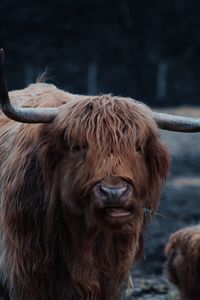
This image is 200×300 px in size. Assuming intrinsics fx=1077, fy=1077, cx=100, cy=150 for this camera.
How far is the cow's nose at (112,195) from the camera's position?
570cm

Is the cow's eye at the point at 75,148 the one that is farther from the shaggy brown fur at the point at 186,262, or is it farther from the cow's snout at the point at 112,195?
the shaggy brown fur at the point at 186,262

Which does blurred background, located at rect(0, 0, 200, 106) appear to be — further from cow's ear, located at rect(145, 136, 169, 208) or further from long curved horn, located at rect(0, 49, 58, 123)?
long curved horn, located at rect(0, 49, 58, 123)

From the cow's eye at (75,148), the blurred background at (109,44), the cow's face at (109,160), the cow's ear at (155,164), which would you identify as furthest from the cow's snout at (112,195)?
the blurred background at (109,44)

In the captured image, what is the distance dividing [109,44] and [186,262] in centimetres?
1629

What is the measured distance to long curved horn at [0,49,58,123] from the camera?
19.5 ft

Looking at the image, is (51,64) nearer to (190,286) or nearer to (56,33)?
(56,33)

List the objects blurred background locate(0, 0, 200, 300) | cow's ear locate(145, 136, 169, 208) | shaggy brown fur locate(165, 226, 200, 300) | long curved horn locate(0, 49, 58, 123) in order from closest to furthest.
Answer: long curved horn locate(0, 49, 58, 123)
cow's ear locate(145, 136, 169, 208)
shaggy brown fur locate(165, 226, 200, 300)
blurred background locate(0, 0, 200, 300)

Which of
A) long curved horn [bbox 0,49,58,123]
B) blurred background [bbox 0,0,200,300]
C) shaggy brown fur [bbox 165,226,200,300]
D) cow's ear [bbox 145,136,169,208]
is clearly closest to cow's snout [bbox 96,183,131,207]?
cow's ear [bbox 145,136,169,208]

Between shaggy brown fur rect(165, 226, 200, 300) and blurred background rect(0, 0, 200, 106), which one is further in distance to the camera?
blurred background rect(0, 0, 200, 106)

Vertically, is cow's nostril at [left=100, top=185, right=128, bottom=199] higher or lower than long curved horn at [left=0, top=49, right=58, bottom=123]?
lower

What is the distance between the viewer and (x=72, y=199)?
239 inches

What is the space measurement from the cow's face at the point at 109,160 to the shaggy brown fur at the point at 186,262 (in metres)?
2.42

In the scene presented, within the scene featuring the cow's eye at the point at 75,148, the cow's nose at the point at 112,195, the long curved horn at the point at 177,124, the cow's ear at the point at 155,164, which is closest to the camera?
the cow's nose at the point at 112,195

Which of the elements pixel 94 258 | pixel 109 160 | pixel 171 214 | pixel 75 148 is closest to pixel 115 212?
pixel 109 160
